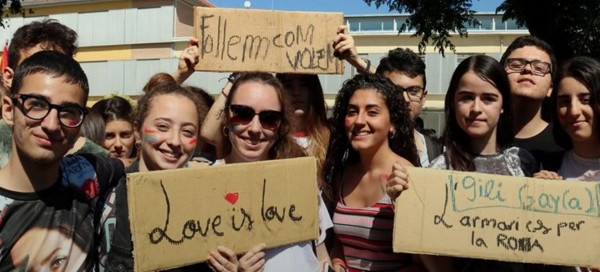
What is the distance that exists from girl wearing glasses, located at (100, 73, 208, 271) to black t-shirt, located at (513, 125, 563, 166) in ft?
6.16

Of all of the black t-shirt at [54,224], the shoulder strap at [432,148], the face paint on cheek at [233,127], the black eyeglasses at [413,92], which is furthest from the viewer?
the black eyeglasses at [413,92]

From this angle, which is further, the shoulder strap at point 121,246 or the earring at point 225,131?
the earring at point 225,131

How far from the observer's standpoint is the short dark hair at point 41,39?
3252mm

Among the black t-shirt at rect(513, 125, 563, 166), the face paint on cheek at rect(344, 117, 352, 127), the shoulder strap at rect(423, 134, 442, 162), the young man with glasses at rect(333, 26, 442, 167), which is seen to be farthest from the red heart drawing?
the black t-shirt at rect(513, 125, 563, 166)

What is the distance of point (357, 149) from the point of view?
10.1 feet

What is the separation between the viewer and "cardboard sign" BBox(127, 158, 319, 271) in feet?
7.63

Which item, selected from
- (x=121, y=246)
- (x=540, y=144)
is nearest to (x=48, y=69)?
(x=121, y=246)

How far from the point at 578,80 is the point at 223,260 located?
6.55 ft

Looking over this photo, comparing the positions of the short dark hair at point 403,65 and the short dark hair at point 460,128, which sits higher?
the short dark hair at point 403,65

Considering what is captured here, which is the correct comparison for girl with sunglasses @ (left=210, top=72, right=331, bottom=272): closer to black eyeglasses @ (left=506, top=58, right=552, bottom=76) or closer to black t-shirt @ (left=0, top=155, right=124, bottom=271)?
black t-shirt @ (left=0, top=155, right=124, bottom=271)

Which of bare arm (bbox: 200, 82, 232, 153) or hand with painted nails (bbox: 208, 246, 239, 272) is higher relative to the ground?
bare arm (bbox: 200, 82, 232, 153)

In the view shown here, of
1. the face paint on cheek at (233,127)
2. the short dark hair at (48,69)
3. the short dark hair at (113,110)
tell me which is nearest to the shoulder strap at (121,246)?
the short dark hair at (48,69)

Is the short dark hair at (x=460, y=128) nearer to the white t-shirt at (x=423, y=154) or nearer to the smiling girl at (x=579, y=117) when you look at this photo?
the smiling girl at (x=579, y=117)

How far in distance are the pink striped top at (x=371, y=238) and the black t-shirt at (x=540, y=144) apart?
942 millimetres
